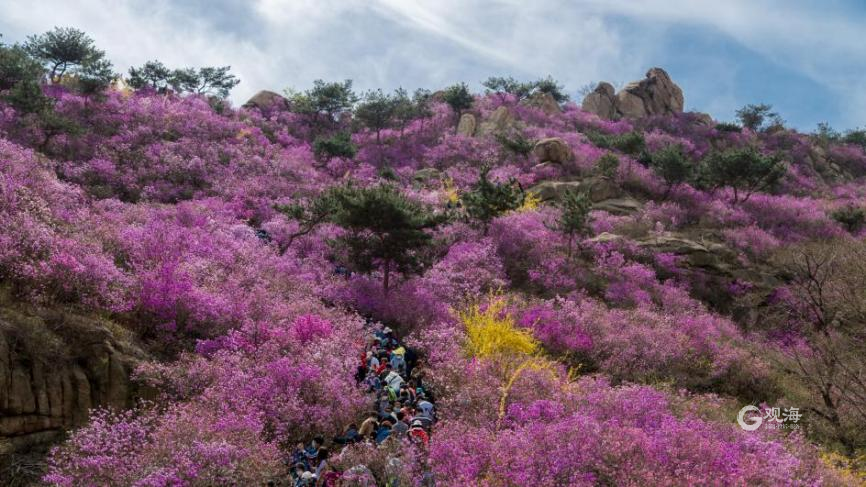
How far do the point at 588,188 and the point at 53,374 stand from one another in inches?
1151

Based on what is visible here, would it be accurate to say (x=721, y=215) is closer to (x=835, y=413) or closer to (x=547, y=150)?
(x=547, y=150)

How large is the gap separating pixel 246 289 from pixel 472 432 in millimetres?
9361

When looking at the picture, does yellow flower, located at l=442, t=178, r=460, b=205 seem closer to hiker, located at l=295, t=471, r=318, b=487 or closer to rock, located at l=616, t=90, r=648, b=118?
hiker, located at l=295, t=471, r=318, b=487

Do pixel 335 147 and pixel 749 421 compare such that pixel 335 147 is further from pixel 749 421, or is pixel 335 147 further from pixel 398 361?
pixel 749 421

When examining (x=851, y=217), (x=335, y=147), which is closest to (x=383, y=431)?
(x=335, y=147)

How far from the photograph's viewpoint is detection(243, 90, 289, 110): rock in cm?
5122

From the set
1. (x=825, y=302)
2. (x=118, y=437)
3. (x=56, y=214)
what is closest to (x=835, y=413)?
(x=825, y=302)

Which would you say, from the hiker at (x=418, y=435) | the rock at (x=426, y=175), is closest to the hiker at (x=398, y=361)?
the hiker at (x=418, y=435)

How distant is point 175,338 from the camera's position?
1282 cm

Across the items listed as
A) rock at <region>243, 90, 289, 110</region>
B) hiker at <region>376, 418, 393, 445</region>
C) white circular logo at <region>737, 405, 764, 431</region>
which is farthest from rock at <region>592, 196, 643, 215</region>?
rock at <region>243, 90, 289, 110</region>

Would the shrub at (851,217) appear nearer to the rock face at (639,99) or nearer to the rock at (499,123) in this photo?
the rock at (499,123)

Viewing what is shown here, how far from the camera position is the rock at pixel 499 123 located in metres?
45.1

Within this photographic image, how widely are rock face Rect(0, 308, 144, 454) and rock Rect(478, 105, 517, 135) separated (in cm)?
3728

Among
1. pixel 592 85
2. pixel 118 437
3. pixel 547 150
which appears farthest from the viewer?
pixel 592 85
